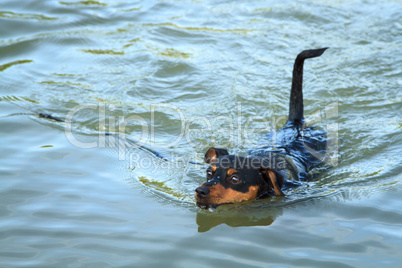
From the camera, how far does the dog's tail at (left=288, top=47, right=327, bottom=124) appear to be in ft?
16.8

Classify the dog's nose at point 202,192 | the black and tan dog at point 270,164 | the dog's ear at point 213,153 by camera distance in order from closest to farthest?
1. the dog's nose at point 202,192
2. the black and tan dog at point 270,164
3. the dog's ear at point 213,153

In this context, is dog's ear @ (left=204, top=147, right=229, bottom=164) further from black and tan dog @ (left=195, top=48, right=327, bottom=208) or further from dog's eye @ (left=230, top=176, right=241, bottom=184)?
dog's eye @ (left=230, top=176, right=241, bottom=184)

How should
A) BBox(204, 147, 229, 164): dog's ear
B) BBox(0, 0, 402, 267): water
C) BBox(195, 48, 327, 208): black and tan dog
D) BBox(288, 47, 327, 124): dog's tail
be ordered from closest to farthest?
BBox(0, 0, 402, 267): water < BBox(195, 48, 327, 208): black and tan dog < BBox(204, 147, 229, 164): dog's ear < BBox(288, 47, 327, 124): dog's tail

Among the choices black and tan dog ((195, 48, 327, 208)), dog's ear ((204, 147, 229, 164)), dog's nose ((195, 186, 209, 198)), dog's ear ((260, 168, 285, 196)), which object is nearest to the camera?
dog's nose ((195, 186, 209, 198))

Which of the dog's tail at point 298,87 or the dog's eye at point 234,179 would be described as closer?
the dog's eye at point 234,179

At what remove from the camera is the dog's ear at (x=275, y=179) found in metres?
4.43

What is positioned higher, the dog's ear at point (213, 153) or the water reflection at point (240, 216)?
the dog's ear at point (213, 153)

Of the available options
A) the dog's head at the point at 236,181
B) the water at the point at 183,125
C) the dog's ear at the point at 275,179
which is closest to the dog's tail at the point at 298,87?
the water at the point at 183,125

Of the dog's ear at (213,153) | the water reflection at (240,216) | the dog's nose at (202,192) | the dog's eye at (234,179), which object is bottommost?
the water reflection at (240,216)

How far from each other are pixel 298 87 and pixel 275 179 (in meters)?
1.46

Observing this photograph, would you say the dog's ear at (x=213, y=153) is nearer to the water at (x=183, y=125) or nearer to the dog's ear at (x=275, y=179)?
the water at (x=183, y=125)

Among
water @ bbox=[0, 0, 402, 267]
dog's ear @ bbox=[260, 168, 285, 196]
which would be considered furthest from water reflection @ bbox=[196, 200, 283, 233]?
dog's ear @ bbox=[260, 168, 285, 196]

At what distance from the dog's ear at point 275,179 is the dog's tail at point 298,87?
1353 millimetres

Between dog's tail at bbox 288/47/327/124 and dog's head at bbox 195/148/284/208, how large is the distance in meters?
1.21
